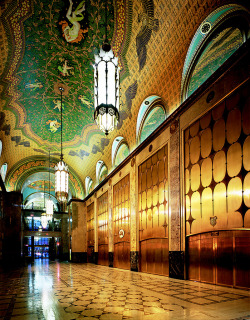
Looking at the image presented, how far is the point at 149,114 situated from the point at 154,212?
3.50 m

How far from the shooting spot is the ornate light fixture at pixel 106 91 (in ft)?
14.5

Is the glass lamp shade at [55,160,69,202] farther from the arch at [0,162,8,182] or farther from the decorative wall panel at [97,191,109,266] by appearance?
the arch at [0,162,8,182]

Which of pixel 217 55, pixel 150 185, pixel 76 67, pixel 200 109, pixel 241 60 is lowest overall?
pixel 150 185

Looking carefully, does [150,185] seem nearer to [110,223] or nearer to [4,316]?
[110,223]

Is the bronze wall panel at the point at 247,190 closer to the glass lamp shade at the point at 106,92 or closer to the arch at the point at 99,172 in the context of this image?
the glass lamp shade at the point at 106,92

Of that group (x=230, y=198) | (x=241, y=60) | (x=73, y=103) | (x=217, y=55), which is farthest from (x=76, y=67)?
(x=230, y=198)

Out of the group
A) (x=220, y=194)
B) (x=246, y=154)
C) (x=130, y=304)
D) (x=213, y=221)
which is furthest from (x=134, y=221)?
(x=130, y=304)

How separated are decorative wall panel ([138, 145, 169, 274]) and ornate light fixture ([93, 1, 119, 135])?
3.45 meters

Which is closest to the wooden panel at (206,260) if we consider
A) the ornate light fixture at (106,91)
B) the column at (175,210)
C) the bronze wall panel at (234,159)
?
the column at (175,210)

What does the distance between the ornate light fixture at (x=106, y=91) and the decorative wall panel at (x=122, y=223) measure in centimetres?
632

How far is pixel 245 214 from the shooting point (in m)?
4.48

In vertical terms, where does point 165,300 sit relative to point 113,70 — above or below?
below

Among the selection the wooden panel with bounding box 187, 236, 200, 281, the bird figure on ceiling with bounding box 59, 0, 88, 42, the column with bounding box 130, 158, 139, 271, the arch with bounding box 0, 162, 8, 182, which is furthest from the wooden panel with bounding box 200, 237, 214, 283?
the arch with bounding box 0, 162, 8, 182

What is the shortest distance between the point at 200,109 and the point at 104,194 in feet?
29.9
